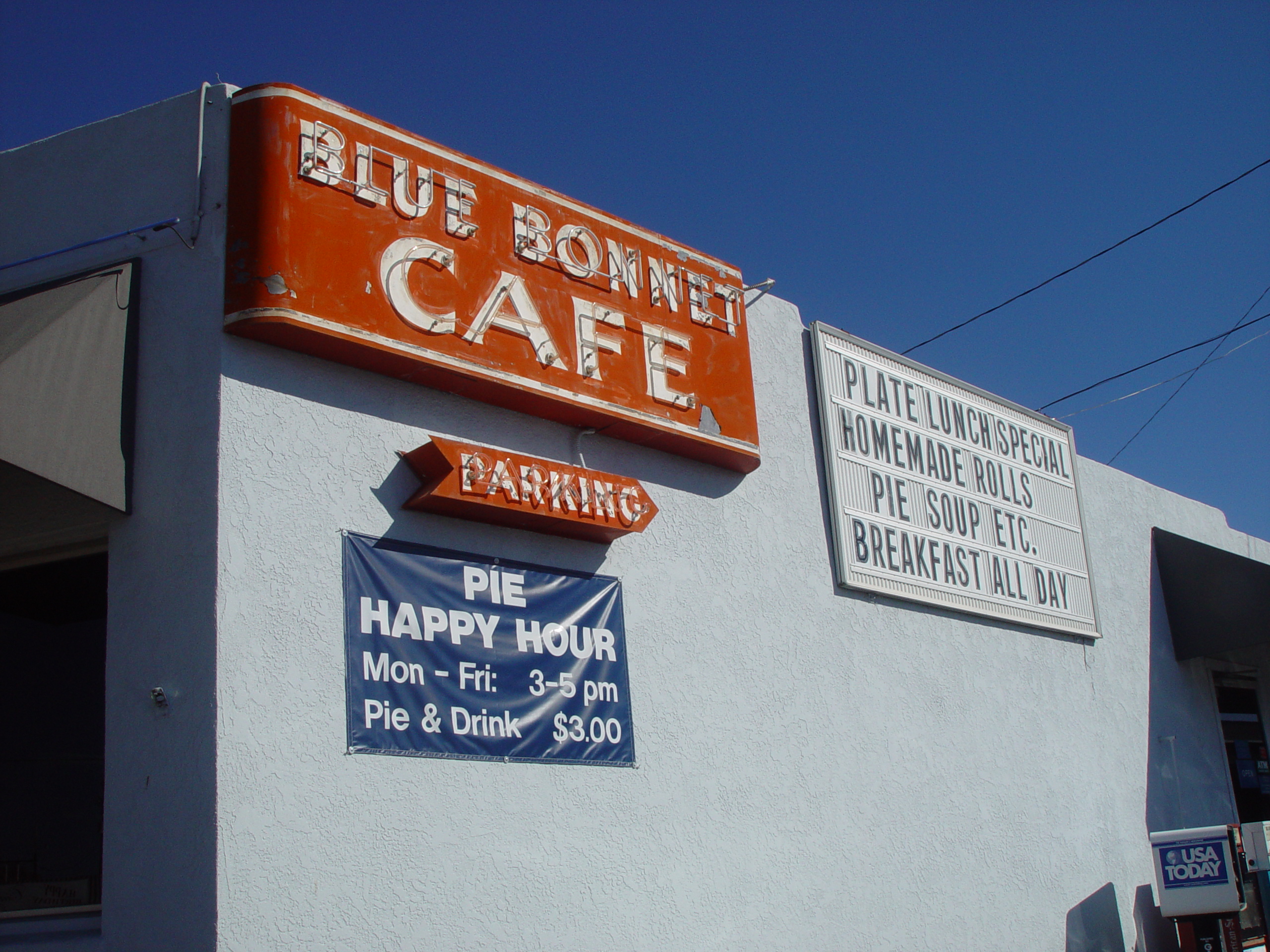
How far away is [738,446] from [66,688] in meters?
4.97

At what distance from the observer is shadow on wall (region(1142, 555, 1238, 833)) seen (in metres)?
13.1

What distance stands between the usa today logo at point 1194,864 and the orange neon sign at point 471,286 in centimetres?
543

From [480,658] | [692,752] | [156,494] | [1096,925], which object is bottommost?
[1096,925]

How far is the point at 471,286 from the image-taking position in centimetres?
782

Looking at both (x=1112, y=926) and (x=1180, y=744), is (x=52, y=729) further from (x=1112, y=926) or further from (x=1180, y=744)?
(x=1180, y=744)

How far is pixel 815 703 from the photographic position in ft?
31.0

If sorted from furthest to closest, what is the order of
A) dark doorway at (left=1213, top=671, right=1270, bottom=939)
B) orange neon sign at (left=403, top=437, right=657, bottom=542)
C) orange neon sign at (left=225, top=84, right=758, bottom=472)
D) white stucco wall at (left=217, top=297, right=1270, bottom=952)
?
dark doorway at (left=1213, top=671, right=1270, bottom=939), orange neon sign at (left=403, top=437, right=657, bottom=542), orange neon sign at (left=225, top=84, right=758, bottom=472), white stucco wall at (left=217, top=297, right=1270, bottom=952)

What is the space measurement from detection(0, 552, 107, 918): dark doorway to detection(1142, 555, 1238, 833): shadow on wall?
10049mm

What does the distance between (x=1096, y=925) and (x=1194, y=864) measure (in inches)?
48.1

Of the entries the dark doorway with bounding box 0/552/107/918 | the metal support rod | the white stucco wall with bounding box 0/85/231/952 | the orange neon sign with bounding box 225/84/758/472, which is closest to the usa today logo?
the orange neon sign with bounding box 225/84/758/472

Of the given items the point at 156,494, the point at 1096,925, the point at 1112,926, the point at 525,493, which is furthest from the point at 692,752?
the point at 1112,926

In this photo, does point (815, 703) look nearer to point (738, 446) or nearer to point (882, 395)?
point (738, 446)

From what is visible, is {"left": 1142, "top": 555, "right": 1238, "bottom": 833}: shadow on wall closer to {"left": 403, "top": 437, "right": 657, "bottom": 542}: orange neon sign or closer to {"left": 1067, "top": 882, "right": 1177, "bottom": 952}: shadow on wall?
{"left": 1067, "top": 882, "right": 1177, "bottom": 952}: shadow on wall

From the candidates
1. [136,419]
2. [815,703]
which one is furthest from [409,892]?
[815,703]
